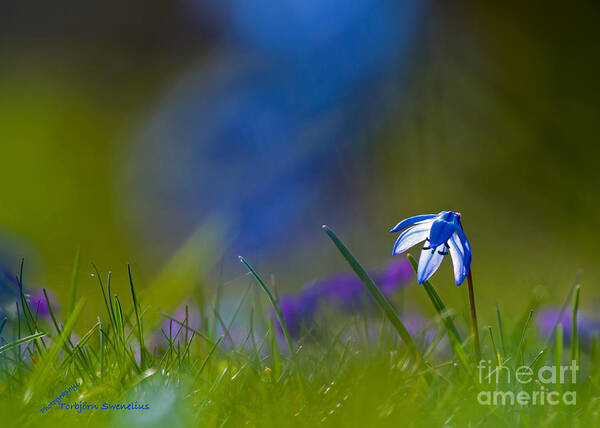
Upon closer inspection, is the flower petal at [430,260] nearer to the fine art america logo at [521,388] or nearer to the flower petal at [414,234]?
the flower petal at [414,234]

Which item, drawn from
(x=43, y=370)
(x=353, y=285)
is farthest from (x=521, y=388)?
(x=353, y=285)

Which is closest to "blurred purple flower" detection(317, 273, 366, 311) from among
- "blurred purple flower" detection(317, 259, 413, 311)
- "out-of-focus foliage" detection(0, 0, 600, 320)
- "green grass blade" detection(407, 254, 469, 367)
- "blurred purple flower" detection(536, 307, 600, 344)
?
"blurred purple flower" detection(317, 259, 413, 311)

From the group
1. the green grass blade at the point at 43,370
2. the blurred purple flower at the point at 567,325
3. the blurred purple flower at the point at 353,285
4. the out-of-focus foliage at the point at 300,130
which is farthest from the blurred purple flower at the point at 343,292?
the out-of-focus foliage at the point at 300,130

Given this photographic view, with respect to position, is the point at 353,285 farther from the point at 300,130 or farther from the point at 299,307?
the point at 300,130

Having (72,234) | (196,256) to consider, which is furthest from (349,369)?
(72,234)

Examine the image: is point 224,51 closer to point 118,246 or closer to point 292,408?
point 118,246

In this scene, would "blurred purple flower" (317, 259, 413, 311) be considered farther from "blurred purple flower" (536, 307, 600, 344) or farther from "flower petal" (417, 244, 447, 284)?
"flower petal" (417, 244, 447, 284)
